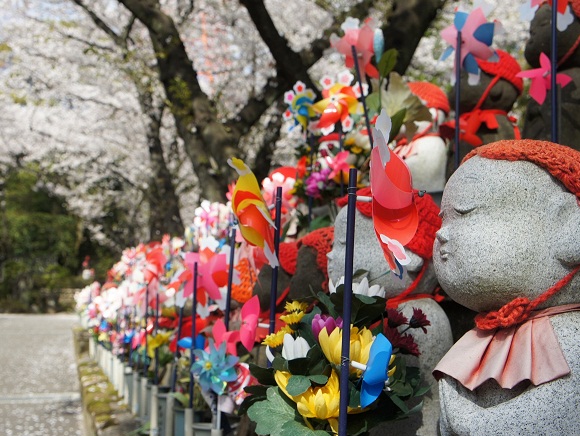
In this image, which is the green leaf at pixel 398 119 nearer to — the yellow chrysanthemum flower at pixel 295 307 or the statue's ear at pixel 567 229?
the yellow chrysanthemum flower at pixel 295 307

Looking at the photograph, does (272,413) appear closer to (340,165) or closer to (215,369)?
(215,369)

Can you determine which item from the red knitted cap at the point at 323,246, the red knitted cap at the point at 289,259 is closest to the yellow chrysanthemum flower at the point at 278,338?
the red knitted cap at the point at 323,246

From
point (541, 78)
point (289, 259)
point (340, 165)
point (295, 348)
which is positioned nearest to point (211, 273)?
point (289, 259)

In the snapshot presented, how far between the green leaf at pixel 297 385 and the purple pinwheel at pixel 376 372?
130 millimetres

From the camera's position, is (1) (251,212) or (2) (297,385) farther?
(1) (251,212)

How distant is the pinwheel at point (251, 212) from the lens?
1.96 metres

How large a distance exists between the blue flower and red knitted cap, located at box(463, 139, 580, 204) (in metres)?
1.32

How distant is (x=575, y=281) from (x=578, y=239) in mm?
94

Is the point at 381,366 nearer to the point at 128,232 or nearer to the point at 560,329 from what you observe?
the point at 560,329

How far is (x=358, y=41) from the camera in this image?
280 centimetres

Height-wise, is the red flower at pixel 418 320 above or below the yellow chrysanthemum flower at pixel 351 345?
above

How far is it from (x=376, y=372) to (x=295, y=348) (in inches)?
9.4

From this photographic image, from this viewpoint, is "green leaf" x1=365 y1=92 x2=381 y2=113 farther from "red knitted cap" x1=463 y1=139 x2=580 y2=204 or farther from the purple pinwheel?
the purple pinwheel

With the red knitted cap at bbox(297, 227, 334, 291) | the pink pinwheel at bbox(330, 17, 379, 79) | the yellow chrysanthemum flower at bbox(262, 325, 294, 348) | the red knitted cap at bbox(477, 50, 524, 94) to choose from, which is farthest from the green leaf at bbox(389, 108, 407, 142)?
the yellow chrysanthemum flower at bbox(262, 325, 294, 348)
